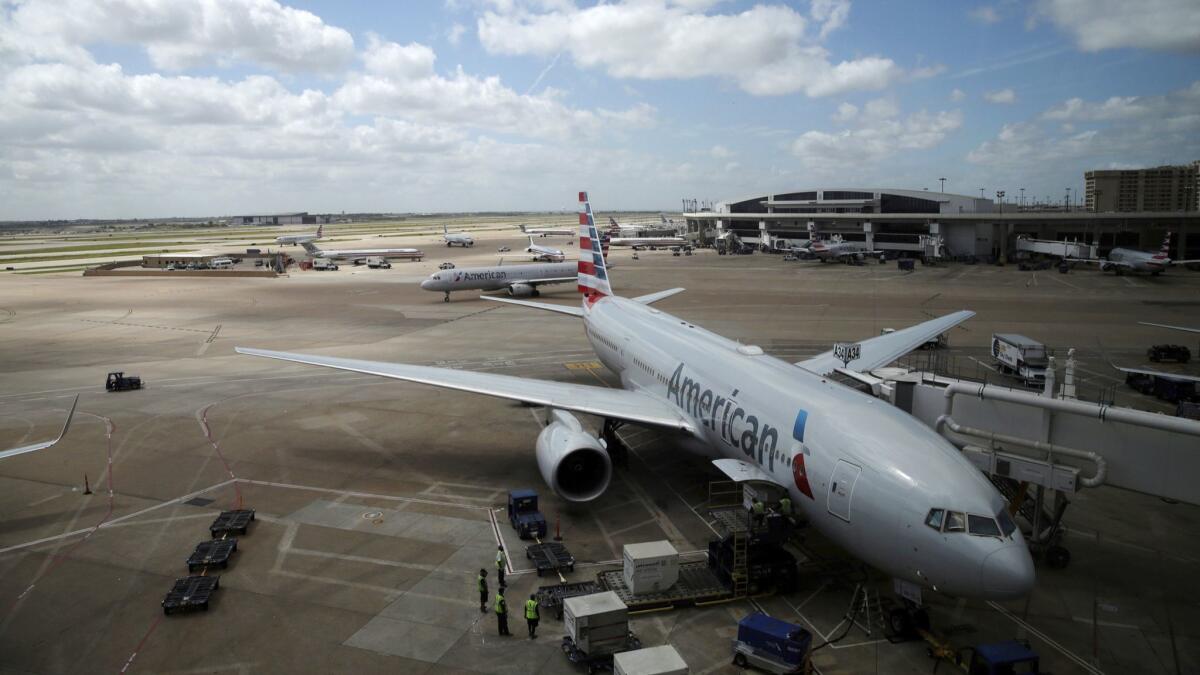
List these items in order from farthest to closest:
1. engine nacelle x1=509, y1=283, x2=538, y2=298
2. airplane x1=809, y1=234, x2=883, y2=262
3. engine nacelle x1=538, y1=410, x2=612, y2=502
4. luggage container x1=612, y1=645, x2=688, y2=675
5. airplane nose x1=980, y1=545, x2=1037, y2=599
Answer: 1. airplane x1=809, y1=234, x2=883, y2=262
2. engine nacelle x1=509, y1=283, x2=538, y2=298
3. engine nacelle x1=538, y1=410, x2=612, y2=502
4. luggage container x1=612, y1=645, x2=688, y2=675
5. airplane nose x1=980, y1=545, x2=1037, y2=599

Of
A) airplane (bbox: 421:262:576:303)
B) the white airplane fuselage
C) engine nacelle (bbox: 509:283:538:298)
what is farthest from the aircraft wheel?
airplane (bbox: 421:262:576:303)

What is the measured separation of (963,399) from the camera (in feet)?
59.7

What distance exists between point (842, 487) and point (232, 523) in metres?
15.6

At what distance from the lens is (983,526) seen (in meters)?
12.4

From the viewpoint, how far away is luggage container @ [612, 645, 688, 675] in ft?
39.8

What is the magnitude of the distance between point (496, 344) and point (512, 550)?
2892 cm

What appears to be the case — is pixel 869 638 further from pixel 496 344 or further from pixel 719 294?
pixel 719 294

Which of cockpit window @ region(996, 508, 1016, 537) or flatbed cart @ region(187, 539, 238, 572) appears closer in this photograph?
cockpit window @ region(996, 508, 1016, 537)

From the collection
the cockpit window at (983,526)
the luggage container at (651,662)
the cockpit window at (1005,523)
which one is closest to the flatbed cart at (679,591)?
the luggage container at (651,662)

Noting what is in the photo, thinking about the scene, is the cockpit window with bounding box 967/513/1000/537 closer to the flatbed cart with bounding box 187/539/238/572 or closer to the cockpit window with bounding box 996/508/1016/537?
→ the cockpit window with bounding box 996/508/1016/537

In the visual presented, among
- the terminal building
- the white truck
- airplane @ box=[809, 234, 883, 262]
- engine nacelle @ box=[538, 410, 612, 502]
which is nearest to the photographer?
engine nacelle @ box=[538, 410, 612, 502]

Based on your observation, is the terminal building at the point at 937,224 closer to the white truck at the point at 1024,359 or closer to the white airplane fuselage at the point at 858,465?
the white truck at the point at 1024,359

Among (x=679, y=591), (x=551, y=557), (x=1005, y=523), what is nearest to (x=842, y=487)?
(x=1005, y=523)

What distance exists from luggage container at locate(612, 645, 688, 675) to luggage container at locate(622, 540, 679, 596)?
2.92 m
